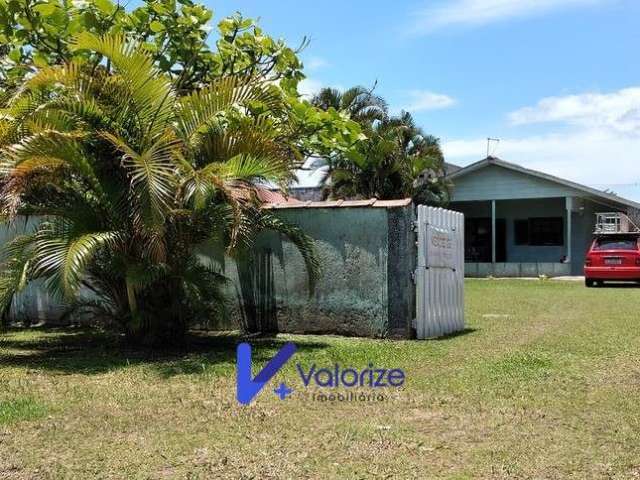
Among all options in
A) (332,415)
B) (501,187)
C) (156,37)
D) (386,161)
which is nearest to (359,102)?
(386,161)

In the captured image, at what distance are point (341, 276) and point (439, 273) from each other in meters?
1.35

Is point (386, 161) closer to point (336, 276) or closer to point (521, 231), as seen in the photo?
point (521, 231)

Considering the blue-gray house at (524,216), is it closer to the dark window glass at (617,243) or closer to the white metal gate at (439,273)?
the dark window glass at (617,243)

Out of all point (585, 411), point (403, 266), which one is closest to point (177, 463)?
point (585, 411)

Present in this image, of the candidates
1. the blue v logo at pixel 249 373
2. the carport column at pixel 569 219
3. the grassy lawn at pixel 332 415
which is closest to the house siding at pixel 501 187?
the carport column at pixel 569 219

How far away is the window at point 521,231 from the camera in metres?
31.9

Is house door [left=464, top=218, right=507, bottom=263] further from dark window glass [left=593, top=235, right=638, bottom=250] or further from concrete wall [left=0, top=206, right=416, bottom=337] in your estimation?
concrete wall [left=0, top=206, right=416, bottom=337]

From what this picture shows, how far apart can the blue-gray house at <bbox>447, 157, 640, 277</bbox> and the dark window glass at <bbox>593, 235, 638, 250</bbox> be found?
599cm

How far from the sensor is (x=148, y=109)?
822 centimetres

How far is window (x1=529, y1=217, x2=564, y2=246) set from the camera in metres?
30.9

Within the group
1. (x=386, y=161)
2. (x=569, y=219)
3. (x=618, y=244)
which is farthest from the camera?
(x=569, y=219)

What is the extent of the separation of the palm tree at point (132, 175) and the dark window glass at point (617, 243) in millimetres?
15618

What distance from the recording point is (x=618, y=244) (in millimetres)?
21812

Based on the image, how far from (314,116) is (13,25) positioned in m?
4.41
